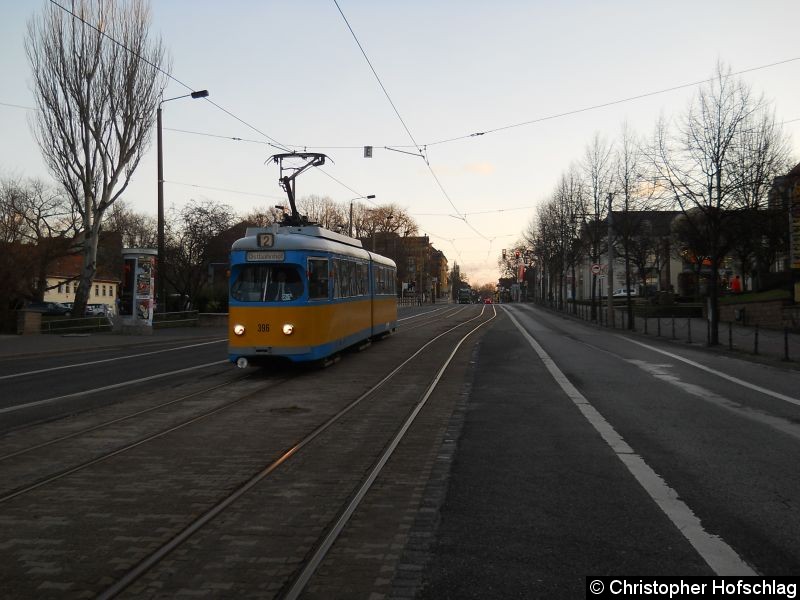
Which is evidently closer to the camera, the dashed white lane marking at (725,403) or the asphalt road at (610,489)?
the asphalt road at (610,489)

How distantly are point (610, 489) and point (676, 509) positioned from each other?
683 millimetres

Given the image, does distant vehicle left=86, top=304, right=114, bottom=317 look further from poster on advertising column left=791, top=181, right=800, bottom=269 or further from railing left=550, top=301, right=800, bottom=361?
poster on advertising column left=791, top=181, right=800, bottom=269

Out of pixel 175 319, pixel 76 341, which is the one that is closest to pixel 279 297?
pixel 76 341

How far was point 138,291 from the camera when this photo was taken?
29.4 meters

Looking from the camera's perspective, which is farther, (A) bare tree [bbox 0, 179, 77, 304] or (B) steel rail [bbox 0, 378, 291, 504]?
(A) bare tree [bbox 0, 179, 77, 304]

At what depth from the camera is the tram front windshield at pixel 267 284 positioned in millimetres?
14328

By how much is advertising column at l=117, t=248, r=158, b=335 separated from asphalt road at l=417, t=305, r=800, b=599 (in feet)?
67.0

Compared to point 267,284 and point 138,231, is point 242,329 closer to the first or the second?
point 267,284

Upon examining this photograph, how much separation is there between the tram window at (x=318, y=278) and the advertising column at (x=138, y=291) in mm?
15973

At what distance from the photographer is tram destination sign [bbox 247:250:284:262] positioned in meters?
14.4

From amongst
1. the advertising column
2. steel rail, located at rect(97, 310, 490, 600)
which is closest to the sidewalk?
the advertising column

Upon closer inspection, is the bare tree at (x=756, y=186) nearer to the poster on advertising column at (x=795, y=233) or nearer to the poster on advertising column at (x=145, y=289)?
the poster on advertising column at (x=795, y=233)

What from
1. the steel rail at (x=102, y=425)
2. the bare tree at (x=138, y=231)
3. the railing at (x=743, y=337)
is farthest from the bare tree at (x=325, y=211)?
the steel rail at (x=102, y=425)

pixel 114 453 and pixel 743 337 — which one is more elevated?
pixel 743 337
